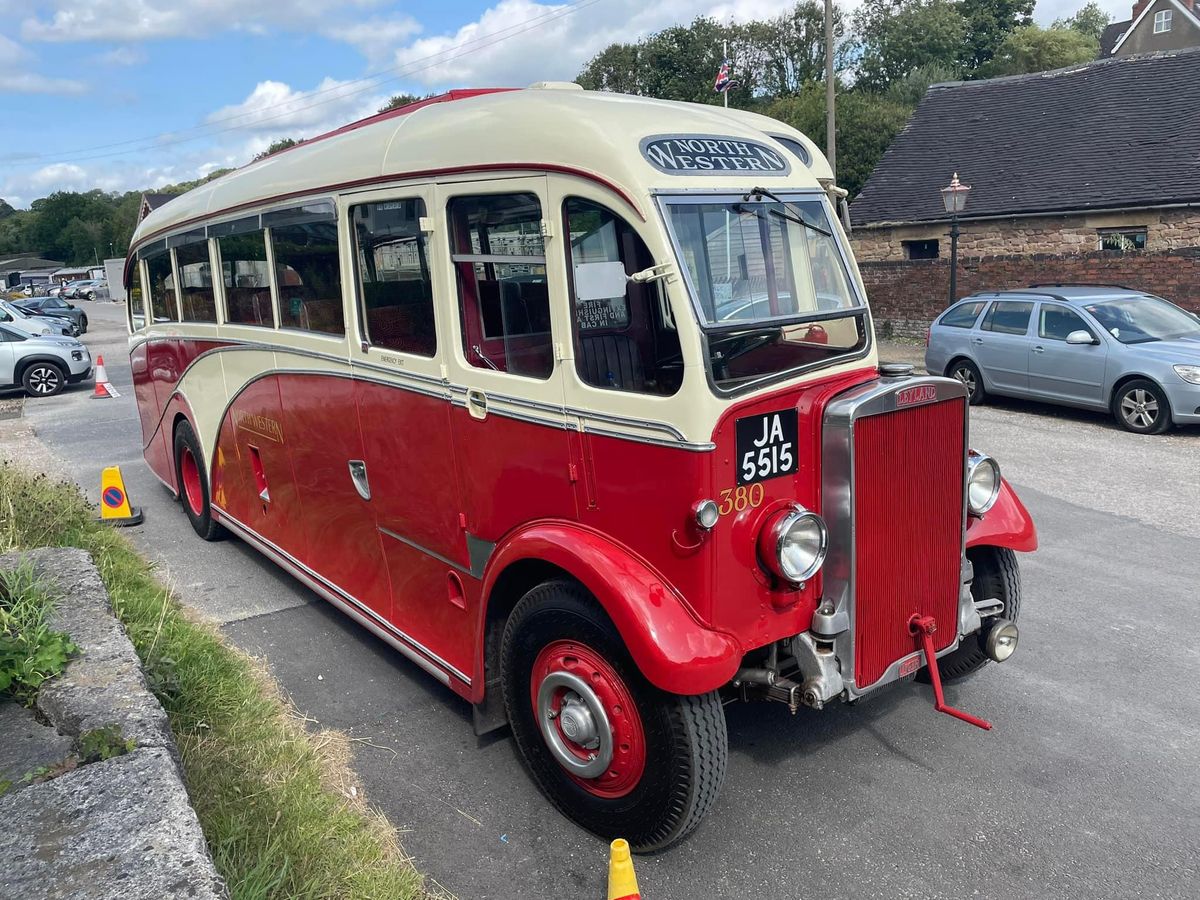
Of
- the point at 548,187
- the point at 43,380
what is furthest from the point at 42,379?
the point at 548,187

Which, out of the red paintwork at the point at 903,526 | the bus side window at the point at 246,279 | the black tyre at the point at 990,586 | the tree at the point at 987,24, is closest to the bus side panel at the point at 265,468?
the bus side window at the point at 246,279

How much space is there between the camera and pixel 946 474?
12.3 feet

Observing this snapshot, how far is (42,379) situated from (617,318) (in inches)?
701

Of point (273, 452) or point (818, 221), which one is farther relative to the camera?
point (273, 452)

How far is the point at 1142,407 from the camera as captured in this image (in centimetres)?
1036

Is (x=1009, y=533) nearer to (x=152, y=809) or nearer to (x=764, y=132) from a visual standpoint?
(x=764, y=132)

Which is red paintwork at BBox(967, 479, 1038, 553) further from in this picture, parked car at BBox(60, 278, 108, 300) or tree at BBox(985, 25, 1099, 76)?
parked car at BBox(60, 278, 108, 300)

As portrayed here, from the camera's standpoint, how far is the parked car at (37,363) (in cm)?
1728

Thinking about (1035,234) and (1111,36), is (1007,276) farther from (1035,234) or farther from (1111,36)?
(1111,36)

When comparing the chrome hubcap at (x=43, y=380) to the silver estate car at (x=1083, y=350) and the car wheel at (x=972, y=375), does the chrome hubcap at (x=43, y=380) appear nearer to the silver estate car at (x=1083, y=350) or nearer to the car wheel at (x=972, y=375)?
the silver estate car at (x=1083, y=350)

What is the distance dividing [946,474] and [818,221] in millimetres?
1194

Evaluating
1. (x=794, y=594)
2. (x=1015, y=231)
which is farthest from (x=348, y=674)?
(x=1015, y=231)

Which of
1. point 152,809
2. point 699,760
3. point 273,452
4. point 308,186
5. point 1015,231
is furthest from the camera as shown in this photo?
point 1015,231

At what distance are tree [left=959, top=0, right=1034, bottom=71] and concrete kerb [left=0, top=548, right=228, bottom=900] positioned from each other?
2450 inches
